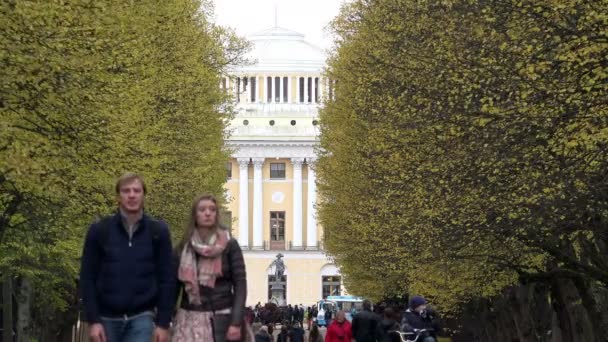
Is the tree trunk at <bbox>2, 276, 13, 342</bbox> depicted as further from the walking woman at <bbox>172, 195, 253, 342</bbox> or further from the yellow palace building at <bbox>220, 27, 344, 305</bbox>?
the yellow palace building at <bbox>220, 27, 344, 305</bbox>

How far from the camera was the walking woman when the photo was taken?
15.1m

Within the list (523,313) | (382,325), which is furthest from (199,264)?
(523,313)

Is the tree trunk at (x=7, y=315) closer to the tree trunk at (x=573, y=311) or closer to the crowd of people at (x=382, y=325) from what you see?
the crowd of people at (x=382, y=325)

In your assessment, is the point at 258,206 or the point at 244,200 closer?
the point at 258,206

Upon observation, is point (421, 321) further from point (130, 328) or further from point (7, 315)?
point (7, 315)

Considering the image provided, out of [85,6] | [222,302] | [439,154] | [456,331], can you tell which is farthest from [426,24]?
[456,331]

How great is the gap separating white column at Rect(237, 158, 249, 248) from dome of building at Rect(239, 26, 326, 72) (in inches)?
428

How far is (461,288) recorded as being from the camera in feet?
147

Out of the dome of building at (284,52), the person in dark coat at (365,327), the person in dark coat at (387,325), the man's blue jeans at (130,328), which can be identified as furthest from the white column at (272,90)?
the man's blue jeans at (130,328)

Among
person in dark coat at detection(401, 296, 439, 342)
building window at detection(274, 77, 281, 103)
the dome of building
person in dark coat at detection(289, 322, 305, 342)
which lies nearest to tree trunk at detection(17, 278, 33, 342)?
person in dark coat at detection(289, 322, 305, 342)

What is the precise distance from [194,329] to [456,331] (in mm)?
58283

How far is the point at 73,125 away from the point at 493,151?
656cm

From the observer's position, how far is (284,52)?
7244 inches

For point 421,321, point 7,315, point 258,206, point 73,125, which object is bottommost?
point 421,321
